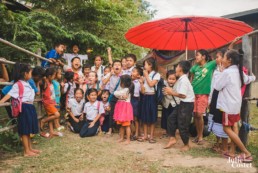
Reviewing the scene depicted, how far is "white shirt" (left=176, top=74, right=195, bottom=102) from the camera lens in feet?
13.9

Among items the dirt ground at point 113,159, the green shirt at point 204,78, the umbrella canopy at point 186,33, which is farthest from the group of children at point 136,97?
the umbrella canopy at point 186,33

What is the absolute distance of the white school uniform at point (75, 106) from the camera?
570cm

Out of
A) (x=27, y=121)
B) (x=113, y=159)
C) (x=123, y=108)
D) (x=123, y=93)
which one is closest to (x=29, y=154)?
(x=27, y=121)

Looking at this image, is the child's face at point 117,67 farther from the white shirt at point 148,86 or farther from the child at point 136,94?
the white shirt at point 148,86

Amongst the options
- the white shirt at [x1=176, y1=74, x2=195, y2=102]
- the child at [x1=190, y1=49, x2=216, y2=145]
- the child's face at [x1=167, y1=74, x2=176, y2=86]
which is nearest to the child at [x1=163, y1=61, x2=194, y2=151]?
the white shirt at [x1=176, y1=74, x2=195, y2=102]

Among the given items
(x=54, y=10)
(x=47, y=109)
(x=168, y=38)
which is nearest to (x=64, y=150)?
(x=47, y=109)

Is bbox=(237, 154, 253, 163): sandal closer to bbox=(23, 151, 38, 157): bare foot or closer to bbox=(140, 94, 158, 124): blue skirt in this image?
bbox=(140, 94, 158, 124): blue skirt

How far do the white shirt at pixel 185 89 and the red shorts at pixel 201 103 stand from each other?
0.39 metres

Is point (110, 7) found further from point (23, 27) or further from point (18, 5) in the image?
point (23, 27)

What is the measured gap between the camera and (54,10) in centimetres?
899

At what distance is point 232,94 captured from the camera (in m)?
3.61

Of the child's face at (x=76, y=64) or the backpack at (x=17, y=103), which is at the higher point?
the child's face at (x=76, y=64)

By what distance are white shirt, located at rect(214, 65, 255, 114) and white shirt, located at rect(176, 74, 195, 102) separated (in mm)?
644

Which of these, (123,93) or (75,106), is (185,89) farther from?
(75,106)
